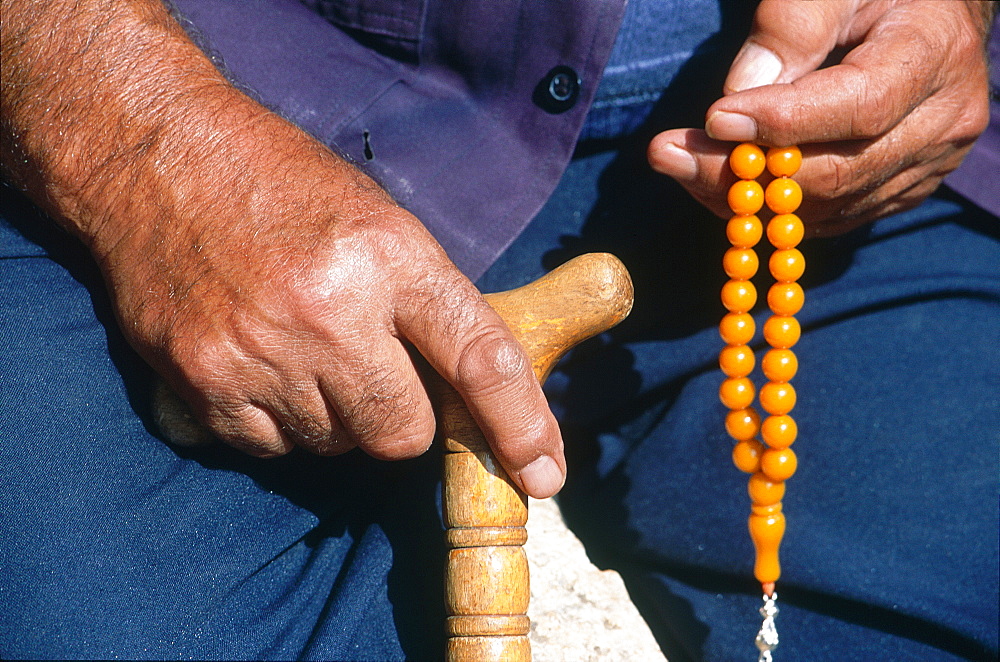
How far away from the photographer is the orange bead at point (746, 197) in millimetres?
1032

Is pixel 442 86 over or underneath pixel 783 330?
over

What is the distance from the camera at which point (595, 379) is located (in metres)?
1.36

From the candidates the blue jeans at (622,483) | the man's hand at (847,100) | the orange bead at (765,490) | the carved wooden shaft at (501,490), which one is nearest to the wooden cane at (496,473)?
the carved wooden shaft at (501,490)

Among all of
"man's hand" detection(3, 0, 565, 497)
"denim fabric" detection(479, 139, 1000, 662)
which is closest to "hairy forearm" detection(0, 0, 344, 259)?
"man's hand" detection(3, 0, 565, 497)

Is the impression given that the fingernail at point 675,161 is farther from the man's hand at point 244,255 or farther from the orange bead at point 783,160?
the man's hand at point 244,255

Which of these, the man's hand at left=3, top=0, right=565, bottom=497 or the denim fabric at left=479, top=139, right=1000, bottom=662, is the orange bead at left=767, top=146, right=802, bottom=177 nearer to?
the denim fabric at left=479, top=139, right=1000, bottom=662

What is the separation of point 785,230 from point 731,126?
158 mm

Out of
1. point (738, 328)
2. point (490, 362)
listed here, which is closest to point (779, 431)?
point (738, 328)

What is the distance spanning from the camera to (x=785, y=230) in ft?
3.45

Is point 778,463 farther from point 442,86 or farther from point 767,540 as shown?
point 442,86

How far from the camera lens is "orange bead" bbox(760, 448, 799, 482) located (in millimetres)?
1113

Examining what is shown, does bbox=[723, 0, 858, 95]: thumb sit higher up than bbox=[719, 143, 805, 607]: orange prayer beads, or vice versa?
bbox=[723, 0, 858, 95]: thumb

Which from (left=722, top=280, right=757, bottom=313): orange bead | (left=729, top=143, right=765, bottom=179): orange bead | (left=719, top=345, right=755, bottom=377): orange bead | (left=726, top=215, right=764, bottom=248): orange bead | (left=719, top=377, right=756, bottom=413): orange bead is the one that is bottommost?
(left=719, top=377, right=756, bottom=413): orange bead

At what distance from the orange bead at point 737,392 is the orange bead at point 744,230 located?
19 cm
